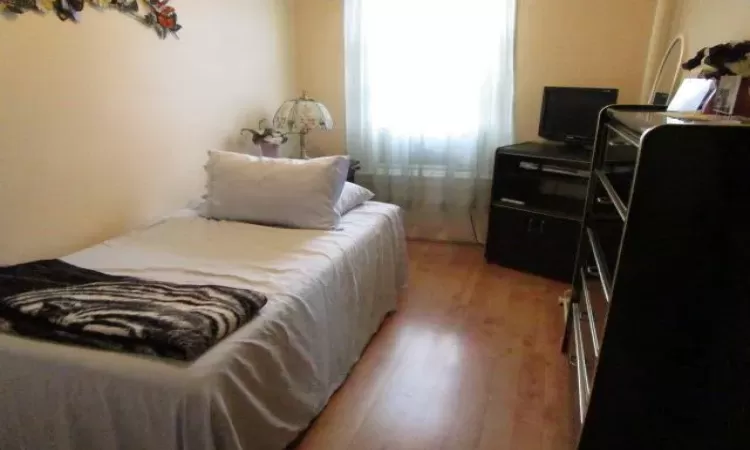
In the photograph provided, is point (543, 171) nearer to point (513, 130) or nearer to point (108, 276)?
point (513, 130)

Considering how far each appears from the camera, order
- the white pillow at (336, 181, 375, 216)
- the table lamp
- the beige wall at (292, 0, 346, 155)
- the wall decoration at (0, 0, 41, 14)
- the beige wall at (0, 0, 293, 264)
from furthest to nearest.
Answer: the beige wall at (292, 0, 346, 155), the table lamp, the white pillow at (336, 181, 375, 216), the beige wall at (0, 0, 293, 264), the wall decoration at (0, 0, 41, 14)

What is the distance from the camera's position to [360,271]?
2.16 meters

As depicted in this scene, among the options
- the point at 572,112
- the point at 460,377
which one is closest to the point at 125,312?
the point at 460,377

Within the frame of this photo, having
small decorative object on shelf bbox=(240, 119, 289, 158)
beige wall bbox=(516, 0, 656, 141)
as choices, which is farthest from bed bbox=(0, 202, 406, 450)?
beige wall bbox=(516, 0, 656, 141)

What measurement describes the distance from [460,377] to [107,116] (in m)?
1.89

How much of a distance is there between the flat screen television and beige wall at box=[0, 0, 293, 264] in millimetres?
1911

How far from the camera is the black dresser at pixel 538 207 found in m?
2.95

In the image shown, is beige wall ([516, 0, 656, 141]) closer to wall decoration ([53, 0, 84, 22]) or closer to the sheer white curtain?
the sheer white curtain

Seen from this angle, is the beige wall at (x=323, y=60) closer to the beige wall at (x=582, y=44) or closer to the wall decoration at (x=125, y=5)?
the beige wall at (x=582, y=44)

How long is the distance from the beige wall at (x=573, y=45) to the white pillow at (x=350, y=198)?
1.35m

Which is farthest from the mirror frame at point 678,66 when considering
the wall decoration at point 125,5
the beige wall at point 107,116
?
the wall decoration at point 125,5

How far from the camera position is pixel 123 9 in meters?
2.21

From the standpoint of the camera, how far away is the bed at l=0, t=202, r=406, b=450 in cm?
Answer: 120

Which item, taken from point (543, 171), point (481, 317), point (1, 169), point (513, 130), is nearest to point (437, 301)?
point (481, 317)
